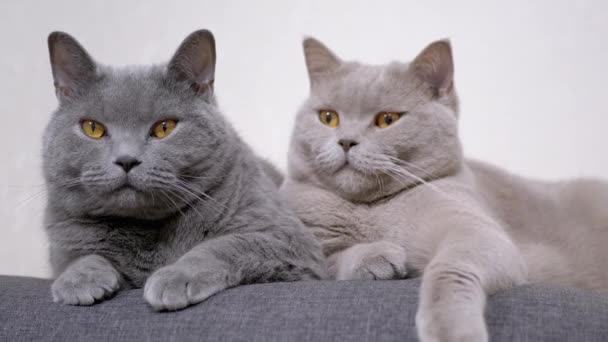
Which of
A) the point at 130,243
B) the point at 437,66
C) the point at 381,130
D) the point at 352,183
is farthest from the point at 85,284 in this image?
the point at 437,66

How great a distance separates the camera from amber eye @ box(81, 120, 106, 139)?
1287 mm

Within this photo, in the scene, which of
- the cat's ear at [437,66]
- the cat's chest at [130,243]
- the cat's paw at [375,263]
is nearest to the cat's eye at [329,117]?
the cat's ear at [437,66]

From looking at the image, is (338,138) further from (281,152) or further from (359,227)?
(281,152)

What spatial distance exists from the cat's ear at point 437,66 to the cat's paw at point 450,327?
0.82 meters

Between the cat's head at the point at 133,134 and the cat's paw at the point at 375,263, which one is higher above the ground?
the cat's head at the point at 133,134

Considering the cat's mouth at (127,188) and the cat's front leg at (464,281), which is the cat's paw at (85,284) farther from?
the cat's front leg at (464,281)

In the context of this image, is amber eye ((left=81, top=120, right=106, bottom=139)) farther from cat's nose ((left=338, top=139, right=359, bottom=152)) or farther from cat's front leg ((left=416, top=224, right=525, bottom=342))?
cat's front leg ((left=416, top=224, right=525, bottom=342))

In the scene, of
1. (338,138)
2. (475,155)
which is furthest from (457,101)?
(475,155)

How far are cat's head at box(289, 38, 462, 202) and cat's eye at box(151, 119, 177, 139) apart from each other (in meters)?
0.41

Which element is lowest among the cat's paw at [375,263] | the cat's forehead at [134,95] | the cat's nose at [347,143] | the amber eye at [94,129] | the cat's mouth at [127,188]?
the cat's paw at [375,263]

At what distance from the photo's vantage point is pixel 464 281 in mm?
1041

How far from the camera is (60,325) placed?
1121mm

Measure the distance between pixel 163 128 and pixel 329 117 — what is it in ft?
1.60

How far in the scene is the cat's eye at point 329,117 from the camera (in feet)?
5.27
